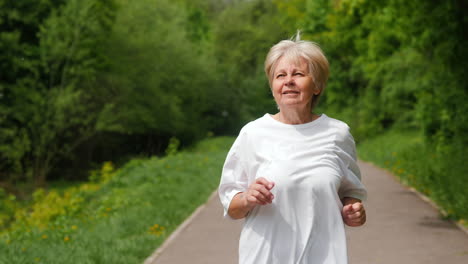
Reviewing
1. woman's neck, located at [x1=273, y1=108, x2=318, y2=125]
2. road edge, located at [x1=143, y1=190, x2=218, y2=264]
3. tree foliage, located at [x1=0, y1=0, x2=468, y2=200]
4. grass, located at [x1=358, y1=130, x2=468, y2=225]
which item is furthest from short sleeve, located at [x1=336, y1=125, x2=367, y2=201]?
tree foliage, located at [x1=0, y1=0, x2=468, y2=200]

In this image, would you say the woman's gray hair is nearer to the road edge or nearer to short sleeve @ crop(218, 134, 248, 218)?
short sleeve @ crop(218, 134, 248, 218)

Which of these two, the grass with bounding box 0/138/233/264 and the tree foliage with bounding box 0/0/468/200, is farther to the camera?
the tree foliage with bounding box 0/0/468/200

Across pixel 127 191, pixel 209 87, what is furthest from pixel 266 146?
pixel 209 87

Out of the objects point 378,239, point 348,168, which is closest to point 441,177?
point 378,239

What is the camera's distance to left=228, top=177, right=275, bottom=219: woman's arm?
2.40m

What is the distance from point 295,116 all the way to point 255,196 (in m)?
0.41

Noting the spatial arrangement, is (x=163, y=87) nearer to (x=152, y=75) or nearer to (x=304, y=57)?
(x=152, y=75)

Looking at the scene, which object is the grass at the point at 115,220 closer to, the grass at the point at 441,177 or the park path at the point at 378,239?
the park path at the point at 378,239

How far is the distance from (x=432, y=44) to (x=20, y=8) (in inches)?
719

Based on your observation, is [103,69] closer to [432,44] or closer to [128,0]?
[128,0]

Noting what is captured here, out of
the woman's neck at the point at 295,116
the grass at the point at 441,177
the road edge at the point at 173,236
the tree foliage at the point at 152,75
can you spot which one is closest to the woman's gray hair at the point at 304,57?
the woman's neck at the point at 295,116

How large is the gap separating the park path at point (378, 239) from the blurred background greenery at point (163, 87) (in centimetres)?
64

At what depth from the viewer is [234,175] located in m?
2.69

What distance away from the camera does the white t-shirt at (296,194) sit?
8.28 feet
